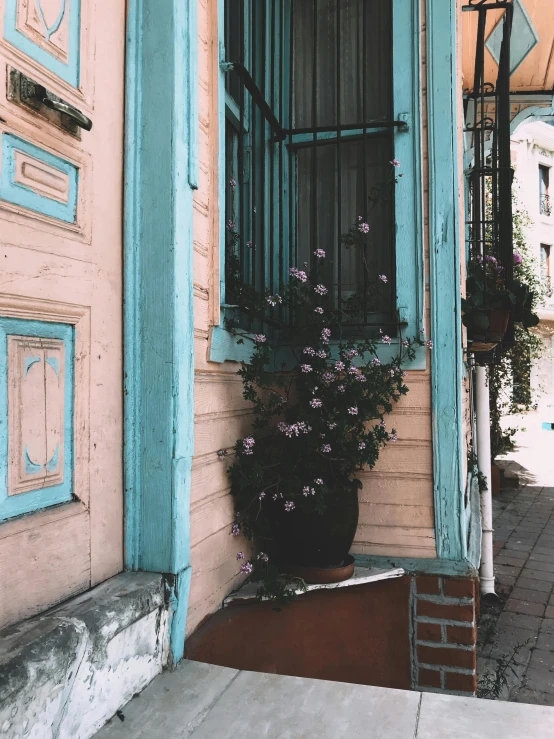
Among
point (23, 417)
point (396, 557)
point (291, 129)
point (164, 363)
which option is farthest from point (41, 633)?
point (291, 129)

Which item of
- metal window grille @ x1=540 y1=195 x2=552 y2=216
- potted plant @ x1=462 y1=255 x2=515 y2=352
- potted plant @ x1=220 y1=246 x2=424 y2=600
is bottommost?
potted plant @ x1=220 y1=246 x2=424 y2=600

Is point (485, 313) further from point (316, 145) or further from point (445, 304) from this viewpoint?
point (316, 145)

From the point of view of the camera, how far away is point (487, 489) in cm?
425

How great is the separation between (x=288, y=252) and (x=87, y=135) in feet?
4.57

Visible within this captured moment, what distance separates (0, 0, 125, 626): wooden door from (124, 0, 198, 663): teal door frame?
0.04 metres

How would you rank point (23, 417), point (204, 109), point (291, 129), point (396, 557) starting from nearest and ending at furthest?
1. point (23, 417)
2. point (204, 109)
3. point (396, 557)
4. point (291, 129)

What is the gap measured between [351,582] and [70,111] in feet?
6.27

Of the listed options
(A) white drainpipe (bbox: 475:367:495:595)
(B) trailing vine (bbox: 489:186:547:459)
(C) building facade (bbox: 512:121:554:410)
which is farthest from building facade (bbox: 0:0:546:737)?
(C) building facade (bbox: 512:121:554:410)

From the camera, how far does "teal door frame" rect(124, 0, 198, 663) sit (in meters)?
1.79

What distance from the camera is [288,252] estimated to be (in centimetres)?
293

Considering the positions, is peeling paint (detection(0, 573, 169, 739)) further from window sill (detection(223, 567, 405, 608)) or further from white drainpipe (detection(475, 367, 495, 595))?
white drainpipe (detection(475, 367, 495, 595))

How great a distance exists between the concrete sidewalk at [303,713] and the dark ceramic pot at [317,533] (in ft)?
2.03

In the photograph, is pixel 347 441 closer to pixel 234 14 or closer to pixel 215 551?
pixel 215 551

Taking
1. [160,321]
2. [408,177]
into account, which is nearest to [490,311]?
[408,177]
